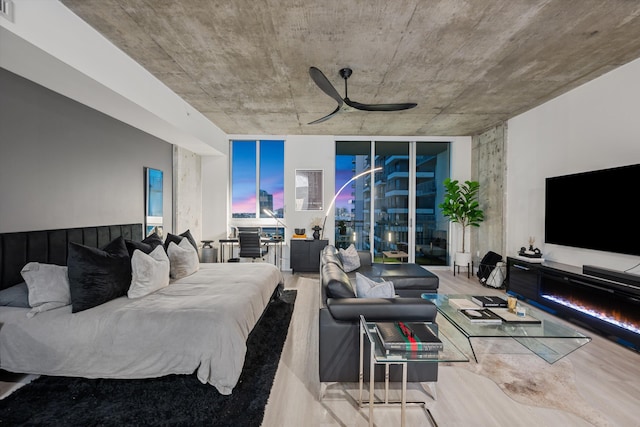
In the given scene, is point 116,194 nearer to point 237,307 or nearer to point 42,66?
point 42,66

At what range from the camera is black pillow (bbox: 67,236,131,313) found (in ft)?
7.13

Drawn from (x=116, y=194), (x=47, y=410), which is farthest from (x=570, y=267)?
(x=116, y=194)

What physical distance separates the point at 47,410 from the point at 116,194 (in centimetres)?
245

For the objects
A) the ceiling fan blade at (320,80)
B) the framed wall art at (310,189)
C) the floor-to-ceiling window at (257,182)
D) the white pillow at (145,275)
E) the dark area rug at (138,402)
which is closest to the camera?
the dark area rug at (138,402)

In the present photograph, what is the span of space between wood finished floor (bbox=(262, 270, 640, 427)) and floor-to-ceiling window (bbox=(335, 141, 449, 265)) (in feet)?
12.6

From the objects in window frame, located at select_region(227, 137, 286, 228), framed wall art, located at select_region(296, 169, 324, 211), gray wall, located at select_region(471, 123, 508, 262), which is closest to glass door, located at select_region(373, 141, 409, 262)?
framed wall art, located at select_region(296, 169, 324, 211)

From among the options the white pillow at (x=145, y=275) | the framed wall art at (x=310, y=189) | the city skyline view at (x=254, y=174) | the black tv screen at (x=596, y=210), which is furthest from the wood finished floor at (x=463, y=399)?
the city skyline view at (x=254, y=174)

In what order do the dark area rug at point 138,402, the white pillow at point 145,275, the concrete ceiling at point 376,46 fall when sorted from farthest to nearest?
the white pillow at point 145,275
the concrete ceiling at point 376,46
the dark area rug at point 138,402

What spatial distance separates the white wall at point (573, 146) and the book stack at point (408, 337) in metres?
3.10

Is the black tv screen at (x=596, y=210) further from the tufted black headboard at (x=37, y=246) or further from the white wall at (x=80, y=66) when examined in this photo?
the tufted black headboard at (x=37, y=246)

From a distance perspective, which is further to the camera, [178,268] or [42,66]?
[178,268]

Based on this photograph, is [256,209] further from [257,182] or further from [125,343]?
[125,343]

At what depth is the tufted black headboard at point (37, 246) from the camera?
7.29 ft

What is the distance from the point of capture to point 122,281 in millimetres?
2461
